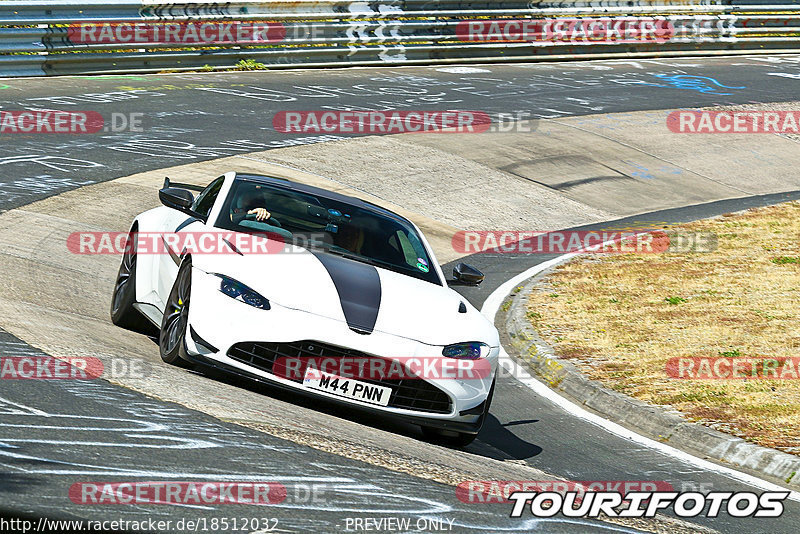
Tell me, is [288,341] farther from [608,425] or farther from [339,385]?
[608,425]

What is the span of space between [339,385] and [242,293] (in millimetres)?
843

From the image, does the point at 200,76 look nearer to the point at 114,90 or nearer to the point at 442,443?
the point at 114,90

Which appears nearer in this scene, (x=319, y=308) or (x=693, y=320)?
(x=319, y=308)

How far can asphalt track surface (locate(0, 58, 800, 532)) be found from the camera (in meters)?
5.09

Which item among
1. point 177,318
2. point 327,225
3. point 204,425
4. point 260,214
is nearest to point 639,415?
point 327,225

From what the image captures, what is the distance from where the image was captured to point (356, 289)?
734cm

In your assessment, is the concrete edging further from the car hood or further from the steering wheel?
the steering wheel

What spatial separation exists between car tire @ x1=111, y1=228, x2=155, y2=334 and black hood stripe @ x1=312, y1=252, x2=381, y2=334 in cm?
164

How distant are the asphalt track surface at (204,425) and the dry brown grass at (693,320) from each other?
77 cm

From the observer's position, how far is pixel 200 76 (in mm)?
22391

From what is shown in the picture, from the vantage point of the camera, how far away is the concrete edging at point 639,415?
7445mm

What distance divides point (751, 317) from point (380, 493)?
6806mm

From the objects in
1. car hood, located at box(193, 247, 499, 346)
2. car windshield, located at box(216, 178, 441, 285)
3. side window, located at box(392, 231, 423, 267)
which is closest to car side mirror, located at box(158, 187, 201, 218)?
car windshield, located at box(216, 178, 441, 285)

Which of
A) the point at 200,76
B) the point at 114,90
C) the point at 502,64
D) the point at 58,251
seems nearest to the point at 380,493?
the point at 58,251
